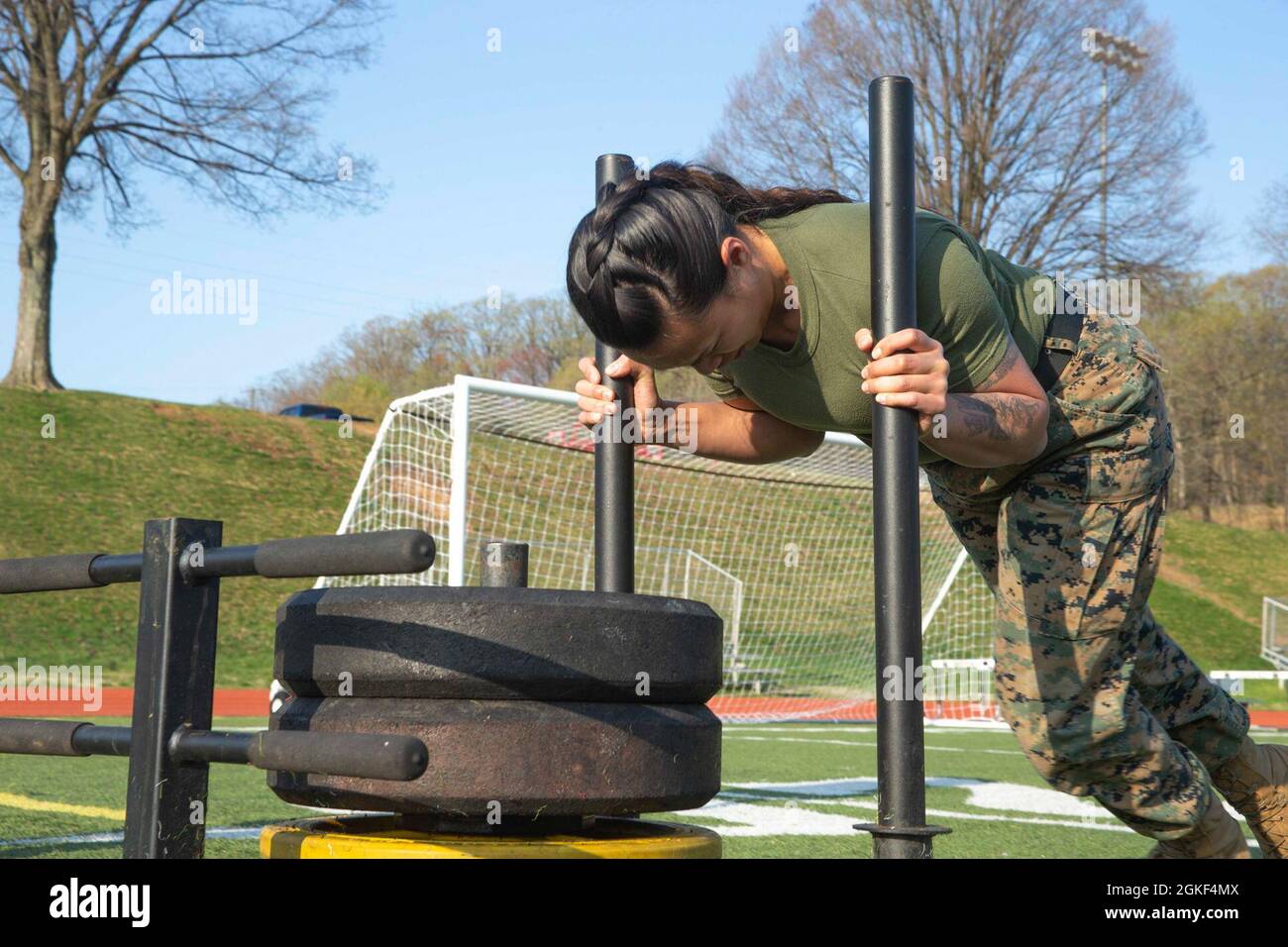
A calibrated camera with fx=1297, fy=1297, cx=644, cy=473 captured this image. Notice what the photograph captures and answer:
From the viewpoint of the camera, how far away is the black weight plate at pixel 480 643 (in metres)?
1.88

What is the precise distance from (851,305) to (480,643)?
102 cm

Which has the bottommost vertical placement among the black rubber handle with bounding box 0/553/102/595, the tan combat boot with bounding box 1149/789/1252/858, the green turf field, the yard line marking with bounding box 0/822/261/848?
the green turf field

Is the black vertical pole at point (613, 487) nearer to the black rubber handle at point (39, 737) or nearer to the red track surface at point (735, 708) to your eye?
the black rubber handle at point (39, 737)

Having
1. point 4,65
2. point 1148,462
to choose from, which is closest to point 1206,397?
point 4,65

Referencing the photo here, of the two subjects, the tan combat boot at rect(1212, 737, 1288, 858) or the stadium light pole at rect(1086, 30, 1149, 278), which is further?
the stadium light pole at rect(1086, 30, 1149, 278)

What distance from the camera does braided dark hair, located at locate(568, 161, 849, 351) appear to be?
2.19 metres

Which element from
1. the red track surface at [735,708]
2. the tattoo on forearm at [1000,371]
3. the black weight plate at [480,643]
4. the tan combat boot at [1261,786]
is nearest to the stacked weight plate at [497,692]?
the black weight plate at [480,643]

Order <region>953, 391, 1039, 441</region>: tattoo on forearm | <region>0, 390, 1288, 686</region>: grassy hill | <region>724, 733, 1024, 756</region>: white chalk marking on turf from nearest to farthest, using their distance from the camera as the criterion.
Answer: <region>953, 391, 1039, 441</region>: tattoo on forearm, <region>724, 733, 1024, 756</region>: white chalk marking on turf, <region>0, 390, 1288, 686</region>: grassy hill

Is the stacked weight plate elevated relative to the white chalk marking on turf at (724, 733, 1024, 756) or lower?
elevated

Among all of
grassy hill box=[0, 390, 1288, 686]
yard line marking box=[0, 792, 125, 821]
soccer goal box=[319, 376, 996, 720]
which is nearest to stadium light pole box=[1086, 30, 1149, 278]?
grassy hill box=[0, 390, 1288, 686]

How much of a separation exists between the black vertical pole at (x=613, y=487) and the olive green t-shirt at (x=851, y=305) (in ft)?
1.25

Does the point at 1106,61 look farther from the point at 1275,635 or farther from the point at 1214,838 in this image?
the point at 1214,838

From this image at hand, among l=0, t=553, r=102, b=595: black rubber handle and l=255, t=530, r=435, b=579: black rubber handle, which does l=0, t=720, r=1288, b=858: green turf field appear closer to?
l=0, t=553, r=102, b=595: black rubber handle
